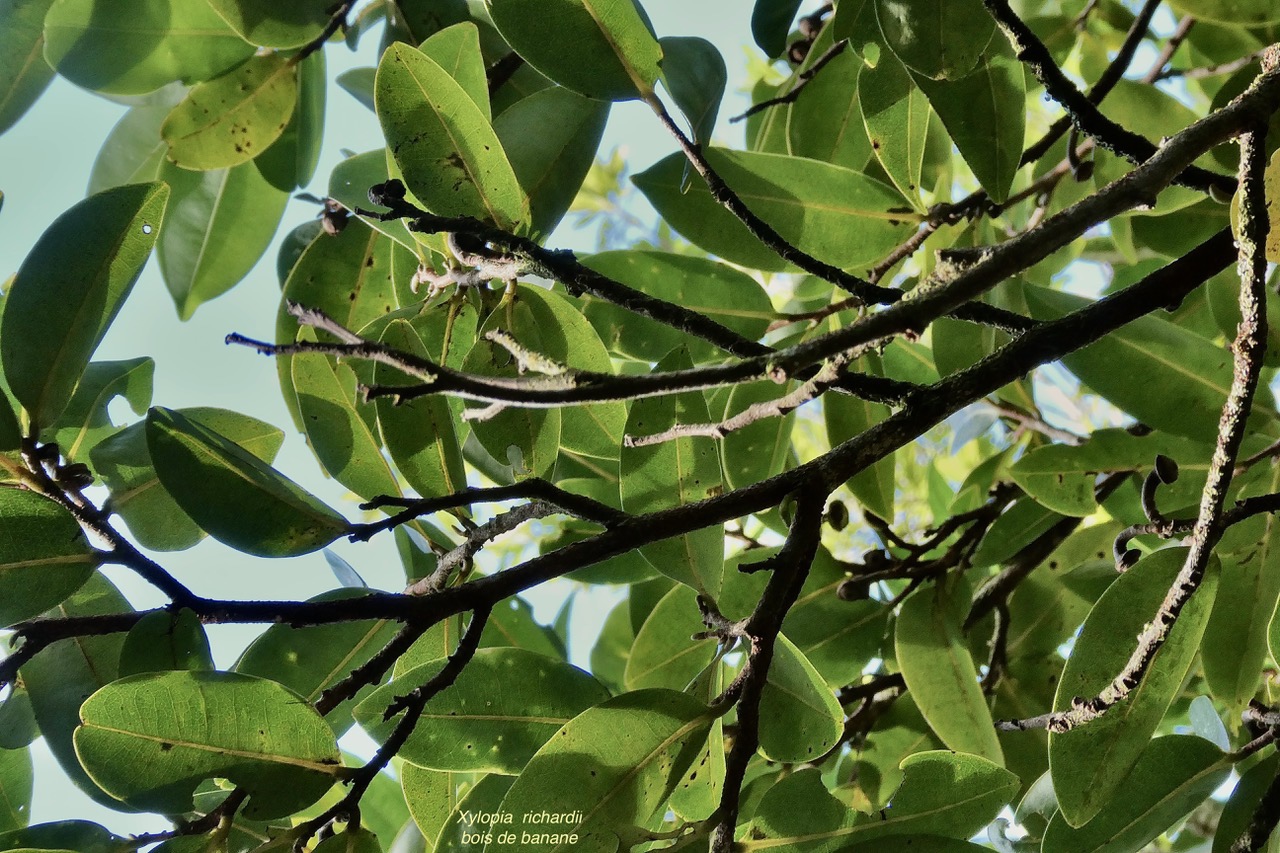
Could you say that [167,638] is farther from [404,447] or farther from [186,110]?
[186,110]

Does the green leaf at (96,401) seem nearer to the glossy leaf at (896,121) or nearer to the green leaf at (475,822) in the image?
the green leaf at (475,822)

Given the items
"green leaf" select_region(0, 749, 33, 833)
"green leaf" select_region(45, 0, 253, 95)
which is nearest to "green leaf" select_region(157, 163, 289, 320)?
"green leaf" select_region(45, 0, 253, 95)

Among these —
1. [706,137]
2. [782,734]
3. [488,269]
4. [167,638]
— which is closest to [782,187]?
[706,137]

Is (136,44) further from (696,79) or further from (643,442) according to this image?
(643,442)

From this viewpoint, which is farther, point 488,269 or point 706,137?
point 706,137

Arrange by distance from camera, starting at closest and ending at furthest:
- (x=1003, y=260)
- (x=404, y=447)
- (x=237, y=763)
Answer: (x=1003, y=260)
(x=237, y=763)
(x=404, y=447)

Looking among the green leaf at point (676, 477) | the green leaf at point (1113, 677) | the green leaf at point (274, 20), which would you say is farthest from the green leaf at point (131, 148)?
the green leaf at point (1113, 677)

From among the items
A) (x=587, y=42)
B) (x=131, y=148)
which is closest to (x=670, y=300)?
(x=587, y=42)

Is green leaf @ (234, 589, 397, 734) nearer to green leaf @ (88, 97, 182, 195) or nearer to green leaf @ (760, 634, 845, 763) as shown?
green leaf @ (760, 634, 845, 763)

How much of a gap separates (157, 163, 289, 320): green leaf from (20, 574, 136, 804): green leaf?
1.28ft

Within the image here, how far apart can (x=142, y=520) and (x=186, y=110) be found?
37 cm

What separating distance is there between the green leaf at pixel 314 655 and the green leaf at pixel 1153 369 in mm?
474

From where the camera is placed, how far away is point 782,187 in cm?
69

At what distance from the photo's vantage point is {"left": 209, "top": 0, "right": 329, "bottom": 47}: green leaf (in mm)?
712
